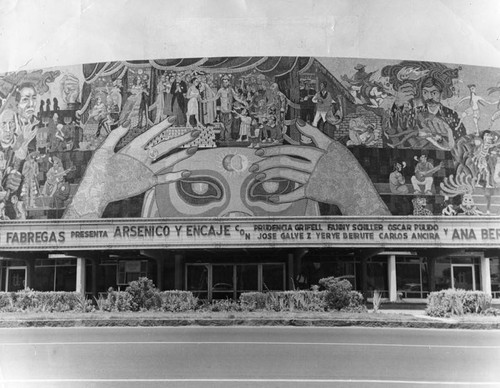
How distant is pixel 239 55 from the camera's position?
26.5 m

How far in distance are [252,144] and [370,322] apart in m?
12.2

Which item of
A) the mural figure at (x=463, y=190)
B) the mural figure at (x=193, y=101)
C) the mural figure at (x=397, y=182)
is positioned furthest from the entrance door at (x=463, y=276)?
the mural figure at (x=193, y=101)

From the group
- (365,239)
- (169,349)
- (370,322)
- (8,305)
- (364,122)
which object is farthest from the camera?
(364,122)

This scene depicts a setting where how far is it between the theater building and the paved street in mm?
12601

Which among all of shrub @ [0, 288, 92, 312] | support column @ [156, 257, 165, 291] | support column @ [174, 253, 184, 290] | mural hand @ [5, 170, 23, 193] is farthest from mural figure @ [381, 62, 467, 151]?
mural hand @ [5, 170, 23, 193]

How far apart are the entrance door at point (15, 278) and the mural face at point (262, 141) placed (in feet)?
15.8

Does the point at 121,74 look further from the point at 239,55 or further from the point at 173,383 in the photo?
the point at 173,383

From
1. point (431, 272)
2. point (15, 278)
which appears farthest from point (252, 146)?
point (15, 278)

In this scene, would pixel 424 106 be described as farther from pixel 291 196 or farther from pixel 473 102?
pixel 291 196

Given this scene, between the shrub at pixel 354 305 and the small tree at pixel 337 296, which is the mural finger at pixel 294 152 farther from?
the shrub at pixel 354 305

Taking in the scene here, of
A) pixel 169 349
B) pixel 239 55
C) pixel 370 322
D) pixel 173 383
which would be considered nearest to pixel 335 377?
pixel 173 383

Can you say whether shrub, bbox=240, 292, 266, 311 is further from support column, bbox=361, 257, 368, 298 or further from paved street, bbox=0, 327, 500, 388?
support column, bbox=361, 257, 368, 298

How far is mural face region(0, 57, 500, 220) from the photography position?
26.2m

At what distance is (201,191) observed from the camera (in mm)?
26203
